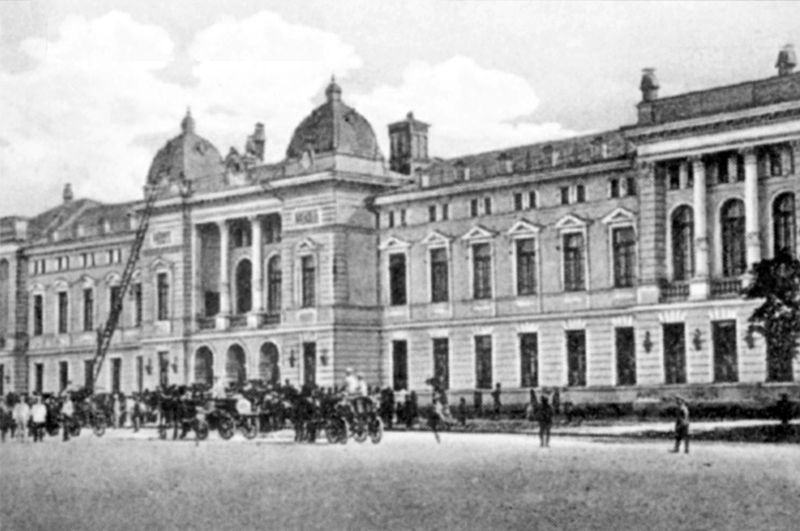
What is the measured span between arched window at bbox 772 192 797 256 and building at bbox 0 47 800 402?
0.05 metres

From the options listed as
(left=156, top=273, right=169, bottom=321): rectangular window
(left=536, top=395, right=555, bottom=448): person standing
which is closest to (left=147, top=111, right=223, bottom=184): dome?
(left=156, top=273, right=169, bottom=321): rectangular window

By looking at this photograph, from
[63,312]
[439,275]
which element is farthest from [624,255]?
[63,312]

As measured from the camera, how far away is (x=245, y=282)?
42.0m

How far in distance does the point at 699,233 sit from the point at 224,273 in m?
16.9

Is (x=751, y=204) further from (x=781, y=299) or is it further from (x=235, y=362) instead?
(x=235, y=362)

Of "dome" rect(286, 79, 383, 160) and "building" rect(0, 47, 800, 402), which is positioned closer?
"building" rect(0, 47, 800, 402)

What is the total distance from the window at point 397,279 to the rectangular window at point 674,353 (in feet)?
30.9

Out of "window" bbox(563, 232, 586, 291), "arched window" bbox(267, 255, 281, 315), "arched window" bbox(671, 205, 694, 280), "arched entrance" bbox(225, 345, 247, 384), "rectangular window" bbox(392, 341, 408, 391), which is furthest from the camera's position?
"arched window" bbox(267, 255, 281, 315)

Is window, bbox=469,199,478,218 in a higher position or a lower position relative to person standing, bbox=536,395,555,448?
higher

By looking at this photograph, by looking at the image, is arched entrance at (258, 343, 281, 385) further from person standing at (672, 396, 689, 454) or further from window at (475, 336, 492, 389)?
person standing at (672, 396, 689, 454)

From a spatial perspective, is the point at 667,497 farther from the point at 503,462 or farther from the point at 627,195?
the point at 627,195

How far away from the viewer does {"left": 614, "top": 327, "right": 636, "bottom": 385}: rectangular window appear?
31.9 m

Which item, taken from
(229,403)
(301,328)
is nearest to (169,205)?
(301,328)

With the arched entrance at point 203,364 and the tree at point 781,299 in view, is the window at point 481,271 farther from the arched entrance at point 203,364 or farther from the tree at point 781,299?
the tree at point 781,299
